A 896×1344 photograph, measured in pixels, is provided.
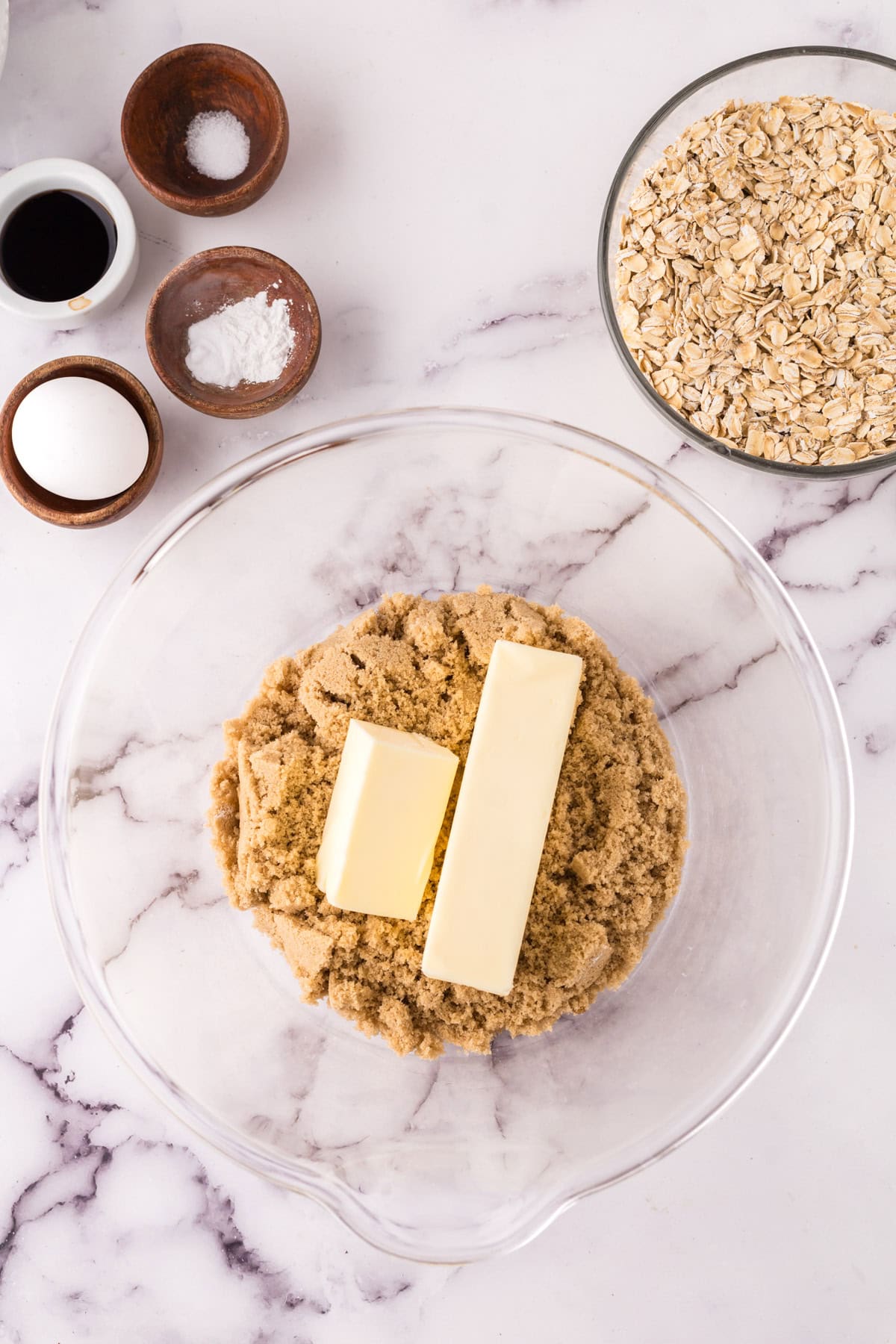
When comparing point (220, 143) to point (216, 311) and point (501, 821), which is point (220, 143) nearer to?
point (216, 311)

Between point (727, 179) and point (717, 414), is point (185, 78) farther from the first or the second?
point (717, 414)

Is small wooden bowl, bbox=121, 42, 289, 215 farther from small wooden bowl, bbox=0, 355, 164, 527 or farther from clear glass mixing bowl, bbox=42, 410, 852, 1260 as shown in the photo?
clear glass mixing bowl, bbox=42, 410, 852, 1260

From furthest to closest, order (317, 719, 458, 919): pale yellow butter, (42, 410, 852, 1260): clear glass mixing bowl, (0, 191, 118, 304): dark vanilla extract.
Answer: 1. (0, 191, 118, 304): dark vanilla extract
2. (42, 410, 852, 1260): clear glass mixing bowl
3. (317, 719, 458, 919): pale yellow butter

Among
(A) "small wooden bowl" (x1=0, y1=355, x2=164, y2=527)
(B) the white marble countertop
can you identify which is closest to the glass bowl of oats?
(B) the white marble countertop

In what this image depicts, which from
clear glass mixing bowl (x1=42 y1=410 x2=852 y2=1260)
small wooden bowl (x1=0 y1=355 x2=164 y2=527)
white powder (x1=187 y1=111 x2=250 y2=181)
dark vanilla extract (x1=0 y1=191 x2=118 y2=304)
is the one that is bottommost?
clear glass mixing bowl (x1=42 y1=410 x2=852 y2=1260)

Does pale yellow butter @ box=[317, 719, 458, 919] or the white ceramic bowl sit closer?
pale yellow butter @ box=[317, 719, 458, 919]

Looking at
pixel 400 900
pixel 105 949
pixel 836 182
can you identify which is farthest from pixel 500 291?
pixel 105 949
